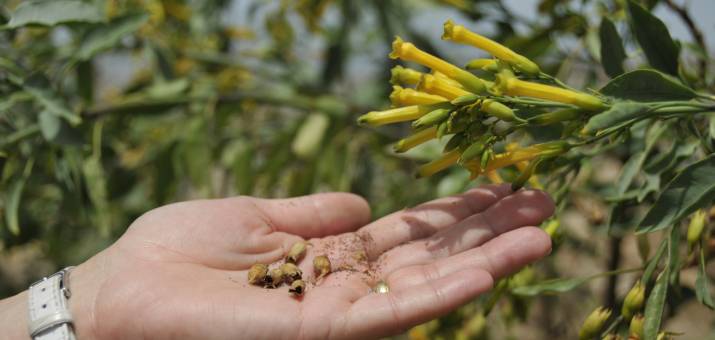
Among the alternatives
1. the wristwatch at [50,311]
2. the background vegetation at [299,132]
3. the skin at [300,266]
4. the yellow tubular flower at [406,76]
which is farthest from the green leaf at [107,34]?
the yellow tubular flower at [406,76]

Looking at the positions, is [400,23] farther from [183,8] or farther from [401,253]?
[401,253]

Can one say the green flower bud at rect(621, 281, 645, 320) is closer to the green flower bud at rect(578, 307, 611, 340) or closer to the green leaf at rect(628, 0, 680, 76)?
the green flower bud at rect(578, 307, 611, 340)

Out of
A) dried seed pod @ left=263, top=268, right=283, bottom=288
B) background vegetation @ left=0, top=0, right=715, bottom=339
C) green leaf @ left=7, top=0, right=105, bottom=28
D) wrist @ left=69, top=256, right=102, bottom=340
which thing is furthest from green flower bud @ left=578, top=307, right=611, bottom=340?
green leaf @ left=7, top=0, right=105, bottom=28

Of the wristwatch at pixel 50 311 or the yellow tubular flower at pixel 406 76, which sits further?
the wristwatch at pixel 50 311

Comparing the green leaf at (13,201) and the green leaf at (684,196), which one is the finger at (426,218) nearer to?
the green leaf at (684,196)

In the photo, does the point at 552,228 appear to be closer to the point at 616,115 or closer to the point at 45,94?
the point at 616,115
